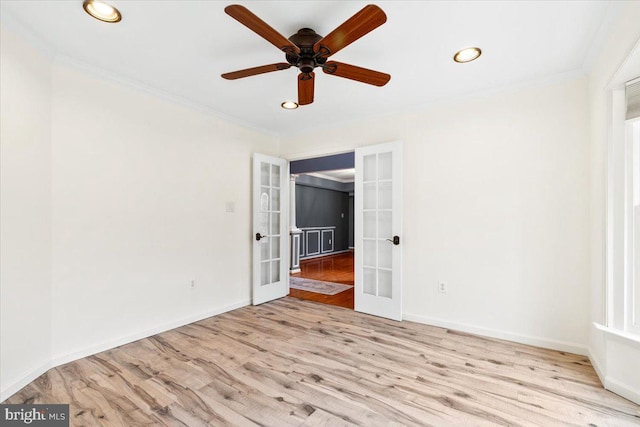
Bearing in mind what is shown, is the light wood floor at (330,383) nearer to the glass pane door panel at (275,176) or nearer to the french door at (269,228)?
the french door at (269,228)

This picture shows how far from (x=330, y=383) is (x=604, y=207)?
7.52 ft

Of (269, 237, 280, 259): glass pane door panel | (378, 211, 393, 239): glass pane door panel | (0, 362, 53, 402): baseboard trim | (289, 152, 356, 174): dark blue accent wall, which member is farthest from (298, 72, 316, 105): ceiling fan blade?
(289, 152, 356, 174): dark blue accent wall

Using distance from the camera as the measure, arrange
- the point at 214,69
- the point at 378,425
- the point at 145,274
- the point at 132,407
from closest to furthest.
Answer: the point at 378,425, the point at 132,407, the point at 214,69, the point at 145,274

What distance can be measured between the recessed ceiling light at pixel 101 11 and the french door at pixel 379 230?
8.47ft

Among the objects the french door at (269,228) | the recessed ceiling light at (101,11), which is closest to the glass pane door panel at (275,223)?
the french door at (269,228)

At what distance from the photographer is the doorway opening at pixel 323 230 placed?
5.00 m

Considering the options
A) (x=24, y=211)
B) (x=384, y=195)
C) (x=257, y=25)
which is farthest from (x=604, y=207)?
(x=24, y=211)

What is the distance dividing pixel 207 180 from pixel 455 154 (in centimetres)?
277

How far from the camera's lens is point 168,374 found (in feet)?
7.26

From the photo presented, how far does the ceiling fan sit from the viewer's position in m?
1.52

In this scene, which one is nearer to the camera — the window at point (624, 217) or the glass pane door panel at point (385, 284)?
the window at point (624, 217)

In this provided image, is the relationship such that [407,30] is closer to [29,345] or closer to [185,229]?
[185,229]

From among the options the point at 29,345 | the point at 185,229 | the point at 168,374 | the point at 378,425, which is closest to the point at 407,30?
the point at 378,425

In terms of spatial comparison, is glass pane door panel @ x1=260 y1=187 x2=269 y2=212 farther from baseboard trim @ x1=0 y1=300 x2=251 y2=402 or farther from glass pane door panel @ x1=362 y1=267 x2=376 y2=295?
glass pane door panel @ x1=362 y1=267 x2=376 y2=295
